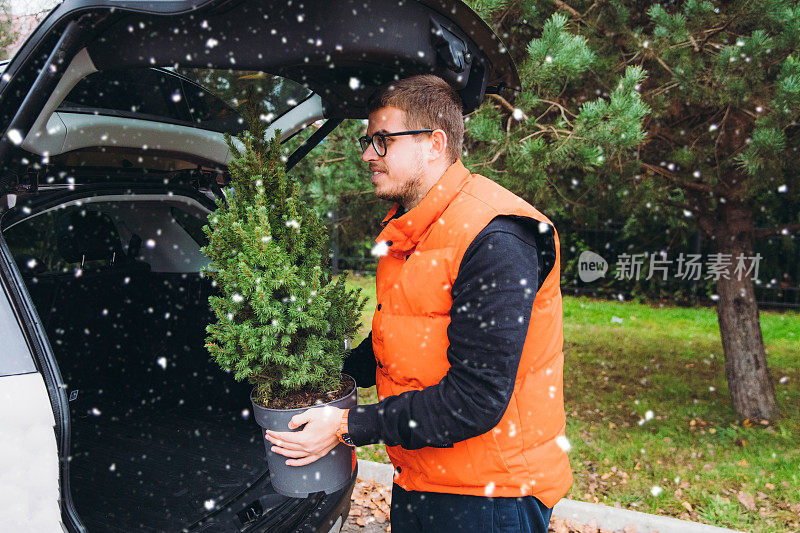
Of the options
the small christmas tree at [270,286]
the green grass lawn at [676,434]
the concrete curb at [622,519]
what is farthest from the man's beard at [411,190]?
the concrete curb at [622,519]

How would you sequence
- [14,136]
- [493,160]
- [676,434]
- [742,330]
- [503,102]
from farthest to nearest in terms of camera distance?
[742,330] < [676,434] < [503,102] < [493,160] < [14,136]

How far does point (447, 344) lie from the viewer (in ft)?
5.24

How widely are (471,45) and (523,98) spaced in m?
1.48

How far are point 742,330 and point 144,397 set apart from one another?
513 cm

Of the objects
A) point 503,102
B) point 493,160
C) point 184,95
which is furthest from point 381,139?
point 503,102

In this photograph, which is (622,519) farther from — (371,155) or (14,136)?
(14,136)

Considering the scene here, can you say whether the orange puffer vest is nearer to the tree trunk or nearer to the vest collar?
the vest collar

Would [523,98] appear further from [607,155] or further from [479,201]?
[479,201]

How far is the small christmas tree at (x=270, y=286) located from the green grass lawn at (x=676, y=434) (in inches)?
22.2

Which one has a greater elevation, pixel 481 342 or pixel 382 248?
pixel 382 248

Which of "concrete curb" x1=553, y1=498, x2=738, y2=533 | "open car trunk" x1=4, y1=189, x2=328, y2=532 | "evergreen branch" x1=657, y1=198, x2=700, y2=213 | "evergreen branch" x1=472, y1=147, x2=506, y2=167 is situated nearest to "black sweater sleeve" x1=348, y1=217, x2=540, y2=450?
"open car trunk" x1=4, y1=189, x2=328, y2=532

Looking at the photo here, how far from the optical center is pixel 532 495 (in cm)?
162

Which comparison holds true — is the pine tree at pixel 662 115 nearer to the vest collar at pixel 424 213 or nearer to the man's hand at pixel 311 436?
the vest collar at pixel 424 213

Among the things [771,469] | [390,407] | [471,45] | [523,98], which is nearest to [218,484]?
[390,407]
